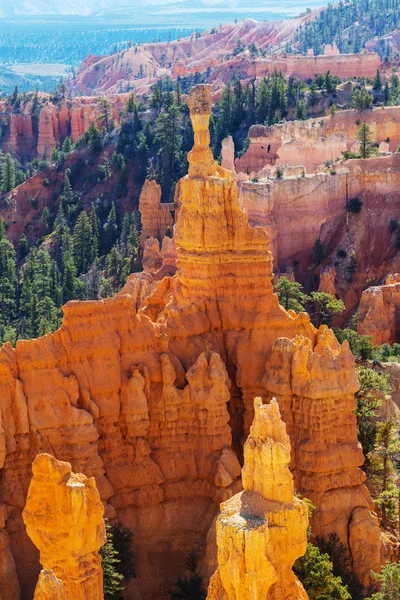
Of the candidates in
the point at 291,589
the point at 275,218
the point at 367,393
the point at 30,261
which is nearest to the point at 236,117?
the point at 30,261

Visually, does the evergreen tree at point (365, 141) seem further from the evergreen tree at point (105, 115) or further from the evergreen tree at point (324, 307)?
the evergreen tree at point (105, 115)

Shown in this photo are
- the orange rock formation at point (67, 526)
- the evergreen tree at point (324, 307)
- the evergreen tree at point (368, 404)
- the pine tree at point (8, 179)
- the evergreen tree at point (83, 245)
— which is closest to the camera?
the orange rock formation at point (67, 526)

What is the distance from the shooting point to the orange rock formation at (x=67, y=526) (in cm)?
2288

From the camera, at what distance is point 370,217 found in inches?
2936

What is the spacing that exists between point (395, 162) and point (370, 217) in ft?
13.5

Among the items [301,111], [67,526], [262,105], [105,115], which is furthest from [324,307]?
[105,115]

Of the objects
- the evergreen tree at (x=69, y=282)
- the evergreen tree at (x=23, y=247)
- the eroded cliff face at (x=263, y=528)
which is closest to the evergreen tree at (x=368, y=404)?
the eroded cliff face at (x=263, y=528)

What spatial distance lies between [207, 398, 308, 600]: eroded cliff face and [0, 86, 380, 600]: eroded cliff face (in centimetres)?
669

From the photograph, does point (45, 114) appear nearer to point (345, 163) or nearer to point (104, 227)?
point (104, 227)

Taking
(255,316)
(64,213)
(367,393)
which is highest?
(255,316)

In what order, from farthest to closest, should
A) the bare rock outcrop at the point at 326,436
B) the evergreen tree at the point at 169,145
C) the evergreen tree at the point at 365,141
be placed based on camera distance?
the evergreen tree at the point at 169,145
the evergreen tree at the point at 365,141
the bare rock outcrop at the point at 326,436

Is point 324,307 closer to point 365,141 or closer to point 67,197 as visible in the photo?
point 365,141

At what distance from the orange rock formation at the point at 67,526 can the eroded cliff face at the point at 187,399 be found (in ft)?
13.3

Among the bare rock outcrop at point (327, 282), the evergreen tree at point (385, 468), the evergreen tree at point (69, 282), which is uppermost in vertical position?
the evergreen tree at point (385, 468)
